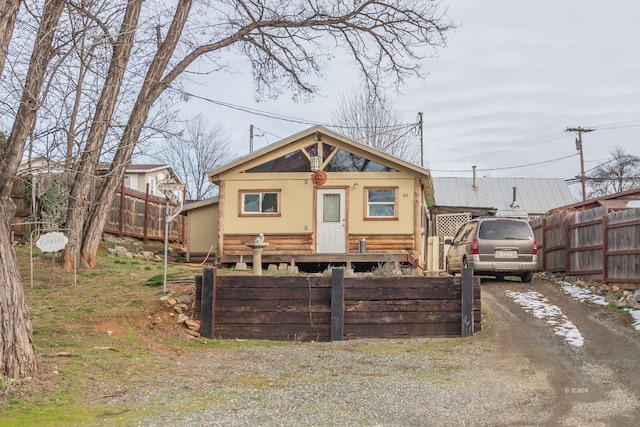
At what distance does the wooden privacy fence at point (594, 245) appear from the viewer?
13386 millimetres

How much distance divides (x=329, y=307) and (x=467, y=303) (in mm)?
2195

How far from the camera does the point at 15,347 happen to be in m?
6.34

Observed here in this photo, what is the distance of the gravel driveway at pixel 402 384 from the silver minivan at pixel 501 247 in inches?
216

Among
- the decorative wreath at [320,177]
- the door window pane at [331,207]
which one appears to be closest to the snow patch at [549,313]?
A: the door window pane at [331,207]

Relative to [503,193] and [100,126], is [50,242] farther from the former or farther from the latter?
[503,193]

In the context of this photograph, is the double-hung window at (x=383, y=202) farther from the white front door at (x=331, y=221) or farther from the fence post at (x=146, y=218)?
the fence post at (x=146, y=218)

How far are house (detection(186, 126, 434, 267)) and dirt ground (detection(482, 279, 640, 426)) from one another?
4.90 metres

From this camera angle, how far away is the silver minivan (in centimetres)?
1583

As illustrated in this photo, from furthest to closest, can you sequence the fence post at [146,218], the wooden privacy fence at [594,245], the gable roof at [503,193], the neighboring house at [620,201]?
1. the gable roof at [503,193]
2. the fence post at [146,218]
3. the neighboring house at [620,201]
4. the wooden privacy fence at [594,245]

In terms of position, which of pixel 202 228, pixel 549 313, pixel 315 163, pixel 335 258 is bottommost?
pixel 549 313

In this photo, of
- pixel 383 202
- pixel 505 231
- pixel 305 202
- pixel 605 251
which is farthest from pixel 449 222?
pixel 605 251

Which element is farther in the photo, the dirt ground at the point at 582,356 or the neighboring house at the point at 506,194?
the neighboring house at the point at 506,194

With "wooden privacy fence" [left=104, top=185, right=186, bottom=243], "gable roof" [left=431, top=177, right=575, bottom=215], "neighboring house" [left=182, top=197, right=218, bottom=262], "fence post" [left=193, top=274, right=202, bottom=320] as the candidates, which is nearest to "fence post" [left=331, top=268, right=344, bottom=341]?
"fence post" [left=193, top=274, right=202, bottom=320]

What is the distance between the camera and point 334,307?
1034cm
